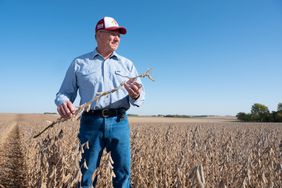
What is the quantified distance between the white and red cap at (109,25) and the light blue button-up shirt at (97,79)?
298 millimetres

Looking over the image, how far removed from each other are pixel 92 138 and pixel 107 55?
0.88 m

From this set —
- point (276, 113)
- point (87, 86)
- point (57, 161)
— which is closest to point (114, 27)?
point (87, 86)

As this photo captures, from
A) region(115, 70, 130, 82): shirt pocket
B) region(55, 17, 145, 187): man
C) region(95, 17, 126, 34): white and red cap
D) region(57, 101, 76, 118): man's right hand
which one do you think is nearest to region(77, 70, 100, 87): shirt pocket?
region(55, 17, 145, 187): man

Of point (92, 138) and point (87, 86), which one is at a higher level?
point (87, 86)

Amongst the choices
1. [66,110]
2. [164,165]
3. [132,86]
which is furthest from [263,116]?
[66,110]

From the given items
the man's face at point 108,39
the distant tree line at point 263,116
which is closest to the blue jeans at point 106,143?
the man's face at point 108,39

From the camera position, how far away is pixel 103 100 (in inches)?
117

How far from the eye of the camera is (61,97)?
109 inches

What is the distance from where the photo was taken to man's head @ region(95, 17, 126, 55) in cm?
293

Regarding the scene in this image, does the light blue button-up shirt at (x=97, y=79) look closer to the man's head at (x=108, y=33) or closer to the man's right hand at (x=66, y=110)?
the man's head at (x=108, y=33)

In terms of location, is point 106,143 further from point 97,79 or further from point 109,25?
point 109,25

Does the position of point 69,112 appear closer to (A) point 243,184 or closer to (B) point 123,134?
(B) point 123,134

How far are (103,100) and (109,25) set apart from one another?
0.72 metres

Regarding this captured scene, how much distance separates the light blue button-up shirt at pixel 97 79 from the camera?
2986 millimetres
